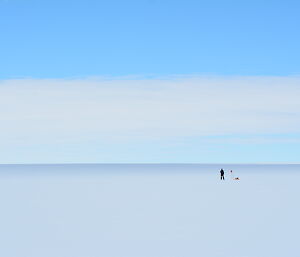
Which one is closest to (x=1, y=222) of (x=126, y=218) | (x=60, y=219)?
(x=60, y=219)

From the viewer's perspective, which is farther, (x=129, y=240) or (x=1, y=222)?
(x=1, y=222)

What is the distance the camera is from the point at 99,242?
777 inches

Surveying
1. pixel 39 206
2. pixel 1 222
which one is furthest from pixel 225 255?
pixel 39 206

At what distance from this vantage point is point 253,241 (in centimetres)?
1980

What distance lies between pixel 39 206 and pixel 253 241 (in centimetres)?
1738

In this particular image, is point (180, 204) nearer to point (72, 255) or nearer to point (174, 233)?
point (174, 233)

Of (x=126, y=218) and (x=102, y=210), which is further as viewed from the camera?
(x=102, y=210)

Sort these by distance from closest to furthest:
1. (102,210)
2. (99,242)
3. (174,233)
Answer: (99,242)
(174,233)
(102,210)

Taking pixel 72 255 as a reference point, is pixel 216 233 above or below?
above

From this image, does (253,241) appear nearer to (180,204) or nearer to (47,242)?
(47,242)

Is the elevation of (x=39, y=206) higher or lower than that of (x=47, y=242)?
higher

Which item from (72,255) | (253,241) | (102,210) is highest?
(102,210)

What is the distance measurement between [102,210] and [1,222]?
6.70 meters

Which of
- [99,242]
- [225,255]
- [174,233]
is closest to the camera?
[225,255]
